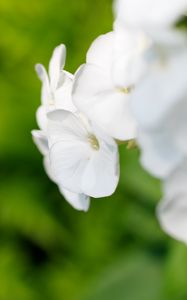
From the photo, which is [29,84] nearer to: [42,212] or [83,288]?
[42,212]

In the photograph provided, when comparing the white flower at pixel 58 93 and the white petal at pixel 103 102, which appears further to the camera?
the white flower at pixel 58 93

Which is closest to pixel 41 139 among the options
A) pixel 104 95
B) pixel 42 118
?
pixel 42 118

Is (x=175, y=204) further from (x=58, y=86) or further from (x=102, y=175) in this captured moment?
(x=58, y=86)

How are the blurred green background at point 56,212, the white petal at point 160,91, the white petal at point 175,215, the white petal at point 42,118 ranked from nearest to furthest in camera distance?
the white petal at point 160,91 < the white petal at point 175,215 < the white petal at point 42,118 < the blurred green background at point 56,212

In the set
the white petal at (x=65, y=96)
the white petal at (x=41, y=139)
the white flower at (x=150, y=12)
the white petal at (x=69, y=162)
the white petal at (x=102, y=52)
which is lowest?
the white petal at (x=41, y=139)

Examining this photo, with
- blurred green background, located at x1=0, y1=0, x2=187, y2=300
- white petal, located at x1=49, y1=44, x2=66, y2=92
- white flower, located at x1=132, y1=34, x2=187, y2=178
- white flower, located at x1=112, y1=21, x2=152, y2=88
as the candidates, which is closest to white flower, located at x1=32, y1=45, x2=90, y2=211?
white petal, located at x1=49, y1=44, x2=66, y2=92

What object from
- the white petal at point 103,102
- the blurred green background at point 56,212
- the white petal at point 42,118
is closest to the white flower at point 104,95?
the white petal at point 103,102

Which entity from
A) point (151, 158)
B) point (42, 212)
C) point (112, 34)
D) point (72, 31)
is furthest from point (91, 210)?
point (151, 158)

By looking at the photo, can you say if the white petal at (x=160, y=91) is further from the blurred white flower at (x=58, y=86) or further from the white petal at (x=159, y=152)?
the blurred white flower at (x=58, y=86)
